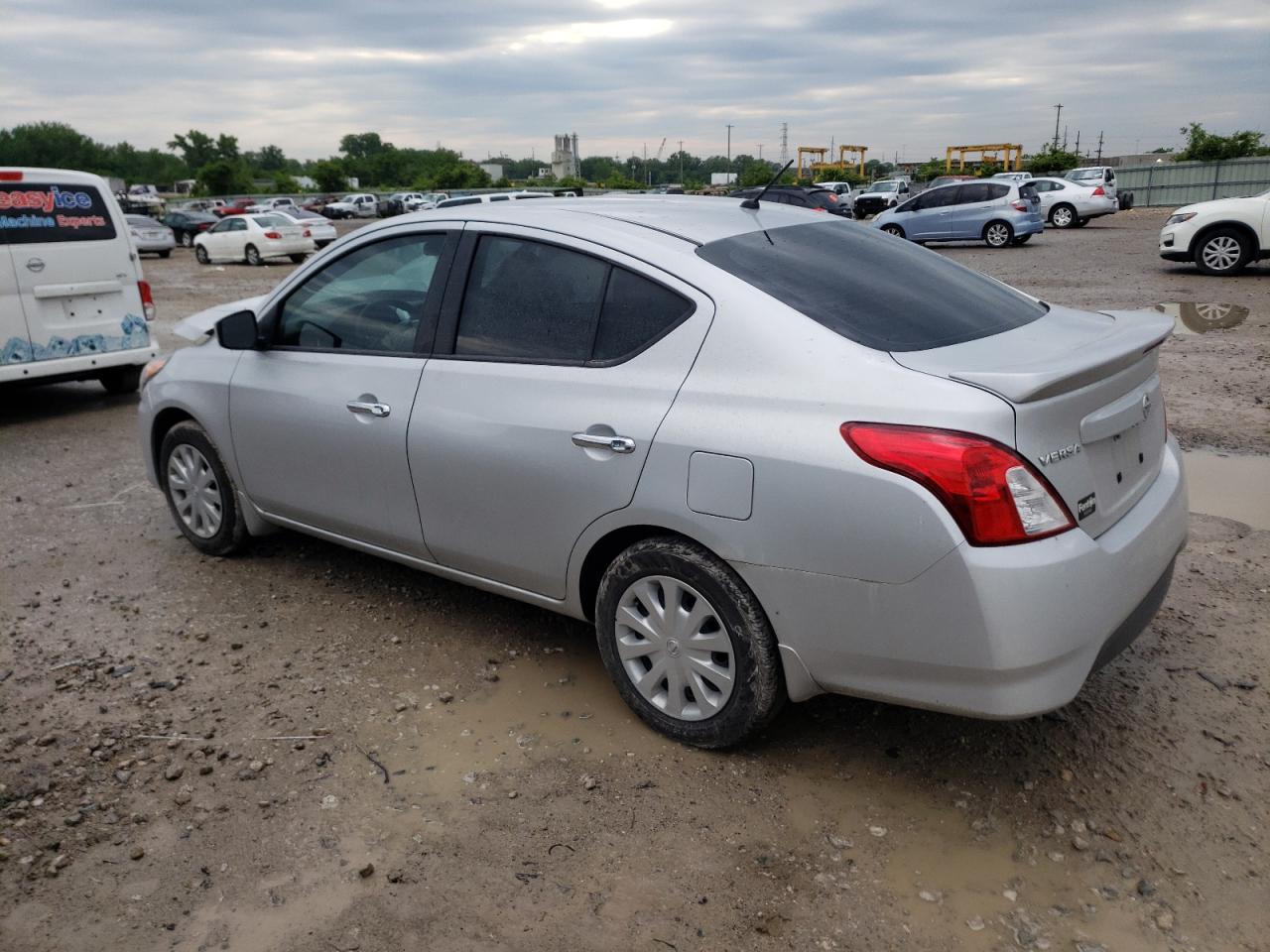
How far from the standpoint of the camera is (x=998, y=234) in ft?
79.0

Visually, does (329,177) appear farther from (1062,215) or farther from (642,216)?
(642,216)

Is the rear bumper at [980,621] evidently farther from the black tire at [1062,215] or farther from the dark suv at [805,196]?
the black tire at [1062,215]

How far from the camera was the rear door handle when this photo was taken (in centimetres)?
392

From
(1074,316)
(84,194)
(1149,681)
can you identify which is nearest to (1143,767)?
(1149,681)

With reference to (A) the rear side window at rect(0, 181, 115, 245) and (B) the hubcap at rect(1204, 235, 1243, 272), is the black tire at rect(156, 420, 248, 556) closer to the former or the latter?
(A) the rear side window at rect(0, 181, 115, 245)

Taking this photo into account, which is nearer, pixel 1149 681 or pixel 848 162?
pixel 1149 681

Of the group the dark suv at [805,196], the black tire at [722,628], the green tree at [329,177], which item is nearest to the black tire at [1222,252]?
the dark suv at [805,196]

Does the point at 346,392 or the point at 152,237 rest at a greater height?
the point at 346,392

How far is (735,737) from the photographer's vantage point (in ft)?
10.5

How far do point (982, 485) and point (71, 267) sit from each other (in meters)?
8.04

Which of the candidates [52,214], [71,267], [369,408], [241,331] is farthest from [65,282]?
[369,408]

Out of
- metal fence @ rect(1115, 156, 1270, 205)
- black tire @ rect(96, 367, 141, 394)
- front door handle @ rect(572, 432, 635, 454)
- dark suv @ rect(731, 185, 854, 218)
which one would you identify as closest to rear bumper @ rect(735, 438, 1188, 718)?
front door handle @ rect(572, 432, 635, 454)

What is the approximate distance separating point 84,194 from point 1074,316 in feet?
25.9

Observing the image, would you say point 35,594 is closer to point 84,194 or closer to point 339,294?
point 339,294
